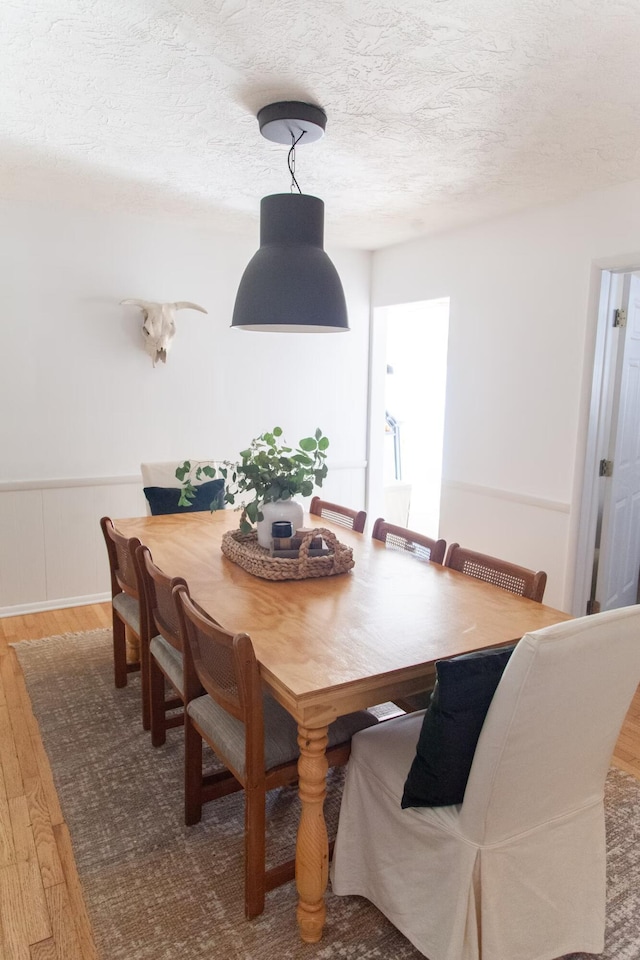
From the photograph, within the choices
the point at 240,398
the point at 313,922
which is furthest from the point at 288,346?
the point at 313,922

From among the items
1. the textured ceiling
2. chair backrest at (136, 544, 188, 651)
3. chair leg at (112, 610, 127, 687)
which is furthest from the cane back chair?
the textured ceiling

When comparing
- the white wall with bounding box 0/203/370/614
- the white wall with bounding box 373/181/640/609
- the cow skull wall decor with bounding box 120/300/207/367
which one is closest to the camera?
the white wall with bounding box 373/181/640/609

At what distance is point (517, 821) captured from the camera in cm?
149

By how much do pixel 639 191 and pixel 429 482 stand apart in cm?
404

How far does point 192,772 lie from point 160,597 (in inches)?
22.3

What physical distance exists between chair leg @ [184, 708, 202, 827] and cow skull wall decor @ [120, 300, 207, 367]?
2656mm

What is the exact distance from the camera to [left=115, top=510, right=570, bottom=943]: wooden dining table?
1.57m

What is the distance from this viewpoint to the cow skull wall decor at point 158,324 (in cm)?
398

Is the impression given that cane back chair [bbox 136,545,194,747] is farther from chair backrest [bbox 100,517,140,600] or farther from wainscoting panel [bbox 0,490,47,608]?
wainscoting panel [bbox 0,490,47,608]

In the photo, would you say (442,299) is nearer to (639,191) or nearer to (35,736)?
(639,191)

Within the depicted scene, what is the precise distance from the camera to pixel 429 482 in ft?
22.2

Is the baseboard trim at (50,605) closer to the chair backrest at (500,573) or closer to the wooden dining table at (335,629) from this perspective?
the wooden dining table at (335,629)

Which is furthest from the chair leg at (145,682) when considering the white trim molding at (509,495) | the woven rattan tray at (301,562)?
the white trim molding at (509,495)

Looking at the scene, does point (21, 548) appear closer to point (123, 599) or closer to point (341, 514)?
point (123, 599)
